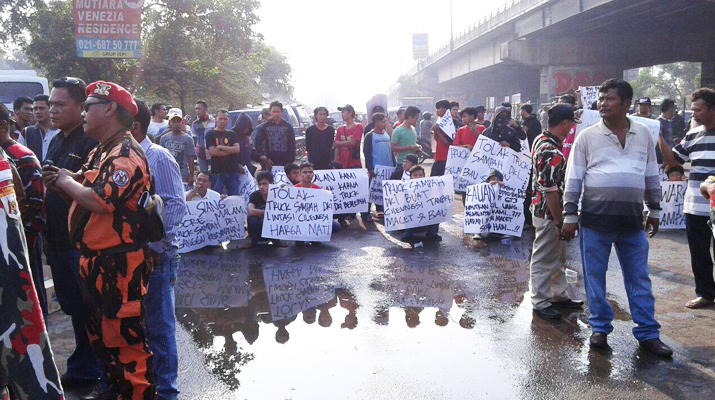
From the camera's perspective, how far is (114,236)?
3402mm

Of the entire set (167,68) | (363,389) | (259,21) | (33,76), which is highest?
(259,21)

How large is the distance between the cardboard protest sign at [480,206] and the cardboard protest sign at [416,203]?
1.02 ft

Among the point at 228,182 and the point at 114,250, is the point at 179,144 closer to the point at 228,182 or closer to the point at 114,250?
the point at 228,182

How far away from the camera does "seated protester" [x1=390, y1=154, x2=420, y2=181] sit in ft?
33.6

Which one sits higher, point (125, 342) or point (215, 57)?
point (215, 57)

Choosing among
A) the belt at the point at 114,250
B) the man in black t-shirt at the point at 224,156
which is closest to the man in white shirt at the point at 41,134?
the belt at the point at 114,250

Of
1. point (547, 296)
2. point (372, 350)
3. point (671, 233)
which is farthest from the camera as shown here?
point (671, 233)

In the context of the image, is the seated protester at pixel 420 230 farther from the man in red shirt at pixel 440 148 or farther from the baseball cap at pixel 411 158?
the man in red shirt at pixel 440 148

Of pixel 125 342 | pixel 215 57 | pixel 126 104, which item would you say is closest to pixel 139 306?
pixel 125 342

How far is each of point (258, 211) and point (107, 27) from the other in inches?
442

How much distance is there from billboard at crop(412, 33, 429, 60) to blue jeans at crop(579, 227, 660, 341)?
331 feet

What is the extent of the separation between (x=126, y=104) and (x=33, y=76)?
12777 millimetres

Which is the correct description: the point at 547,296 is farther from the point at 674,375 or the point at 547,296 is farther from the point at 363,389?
the point at 363,389

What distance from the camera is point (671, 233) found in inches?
383
